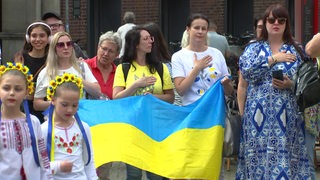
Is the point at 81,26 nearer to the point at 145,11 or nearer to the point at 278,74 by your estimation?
the point at 145,11

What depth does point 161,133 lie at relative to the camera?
845 centimetres

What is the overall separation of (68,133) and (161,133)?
66.0 inches

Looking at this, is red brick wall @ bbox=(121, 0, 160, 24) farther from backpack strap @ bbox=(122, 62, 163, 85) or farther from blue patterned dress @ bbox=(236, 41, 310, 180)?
blue patterned dress @ bbox=(236, 41, 310, 180)

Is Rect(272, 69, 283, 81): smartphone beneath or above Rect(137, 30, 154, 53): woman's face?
beneath

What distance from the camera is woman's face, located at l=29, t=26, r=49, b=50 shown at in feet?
28.7

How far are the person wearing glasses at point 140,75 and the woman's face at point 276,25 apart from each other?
126 centimetres

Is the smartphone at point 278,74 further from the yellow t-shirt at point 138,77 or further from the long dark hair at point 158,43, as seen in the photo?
the long dark hair at point 158,43

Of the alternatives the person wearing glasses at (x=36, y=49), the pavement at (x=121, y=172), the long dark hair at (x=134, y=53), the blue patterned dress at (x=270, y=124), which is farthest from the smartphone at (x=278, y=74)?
the pavement at (x=121, y=172)

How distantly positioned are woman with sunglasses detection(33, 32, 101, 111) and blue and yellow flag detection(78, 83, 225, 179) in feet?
1.01

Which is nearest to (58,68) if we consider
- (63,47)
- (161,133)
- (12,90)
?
(63,47)

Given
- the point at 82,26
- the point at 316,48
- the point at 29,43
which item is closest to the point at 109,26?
the point at 82,26

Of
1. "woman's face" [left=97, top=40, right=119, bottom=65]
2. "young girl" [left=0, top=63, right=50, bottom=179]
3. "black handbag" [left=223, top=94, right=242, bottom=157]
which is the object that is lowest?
"black handbag" [left=223, top=94, right=242, bottom=157]

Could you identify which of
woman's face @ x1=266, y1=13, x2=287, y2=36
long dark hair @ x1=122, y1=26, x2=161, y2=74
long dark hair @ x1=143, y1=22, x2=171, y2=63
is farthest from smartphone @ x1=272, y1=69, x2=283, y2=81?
long dark hair @ x1=143, y1=22, x2=171, y2=63

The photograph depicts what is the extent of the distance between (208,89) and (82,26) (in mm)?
14653
